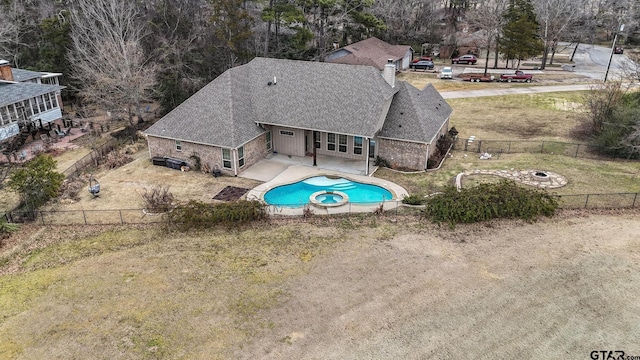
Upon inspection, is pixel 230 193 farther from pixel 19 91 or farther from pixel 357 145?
pixel 19 91

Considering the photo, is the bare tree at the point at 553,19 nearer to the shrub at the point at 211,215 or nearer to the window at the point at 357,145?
the window at the point at 357,145

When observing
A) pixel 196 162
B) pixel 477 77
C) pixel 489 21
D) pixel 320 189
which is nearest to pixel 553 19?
pixel 489 21

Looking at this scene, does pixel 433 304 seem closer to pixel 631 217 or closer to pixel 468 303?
pixel 468 303

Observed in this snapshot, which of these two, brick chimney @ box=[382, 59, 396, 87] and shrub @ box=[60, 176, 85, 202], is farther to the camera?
brick chimney @ box=[382, 59, 396, 87]

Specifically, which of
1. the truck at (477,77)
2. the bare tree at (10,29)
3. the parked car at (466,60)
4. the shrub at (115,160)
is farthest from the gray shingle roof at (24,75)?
the parked car at (466,60)

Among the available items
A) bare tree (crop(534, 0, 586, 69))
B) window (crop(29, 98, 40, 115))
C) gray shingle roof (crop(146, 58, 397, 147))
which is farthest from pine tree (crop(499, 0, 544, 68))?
window (crop(29, 98, 40, 115))

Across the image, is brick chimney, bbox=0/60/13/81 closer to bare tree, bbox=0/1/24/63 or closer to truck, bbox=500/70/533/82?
bare tree, bbox=0/1/24/63

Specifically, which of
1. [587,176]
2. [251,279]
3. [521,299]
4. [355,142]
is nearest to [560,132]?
[587,176]
